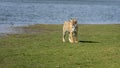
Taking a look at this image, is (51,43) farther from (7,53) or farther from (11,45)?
(7,53)

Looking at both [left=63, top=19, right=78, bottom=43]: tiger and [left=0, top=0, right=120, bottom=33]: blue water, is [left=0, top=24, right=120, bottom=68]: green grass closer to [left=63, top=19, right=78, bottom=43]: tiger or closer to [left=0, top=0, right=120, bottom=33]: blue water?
[left=63, top=19, right=78, bottom=43]: tiger

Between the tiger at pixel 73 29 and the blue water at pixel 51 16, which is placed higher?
the tiger at pixel 73 29

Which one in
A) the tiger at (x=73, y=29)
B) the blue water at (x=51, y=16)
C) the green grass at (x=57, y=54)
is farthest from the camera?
the blue water at (x=51, y=16)

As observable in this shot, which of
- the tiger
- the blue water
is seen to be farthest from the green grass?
the blue water

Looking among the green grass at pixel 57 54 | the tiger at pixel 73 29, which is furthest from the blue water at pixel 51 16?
the green grass at pixel 57 54

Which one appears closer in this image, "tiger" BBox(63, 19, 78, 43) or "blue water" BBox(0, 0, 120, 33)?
"tiger" BBox(63, 19, 78, 43)

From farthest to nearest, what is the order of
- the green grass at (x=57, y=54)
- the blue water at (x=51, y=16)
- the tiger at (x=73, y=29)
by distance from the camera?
1. the blue water at (x=51, y=16)
2. the tiger at (x=73, y=29)
3. the green grass at (x=57, y=54)

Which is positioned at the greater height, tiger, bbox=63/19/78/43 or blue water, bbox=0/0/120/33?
tiger, bbox=63/19/78/43

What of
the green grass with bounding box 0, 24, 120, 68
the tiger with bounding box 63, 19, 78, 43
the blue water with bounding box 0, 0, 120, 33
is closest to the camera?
the green grass with bounding box 0, 24, 120, 68

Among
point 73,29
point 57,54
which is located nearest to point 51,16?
point 73,29

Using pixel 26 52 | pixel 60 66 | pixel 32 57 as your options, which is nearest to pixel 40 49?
pixel 26 52

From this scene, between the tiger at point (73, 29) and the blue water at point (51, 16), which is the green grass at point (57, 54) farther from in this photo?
the blue water at point (51, 16)

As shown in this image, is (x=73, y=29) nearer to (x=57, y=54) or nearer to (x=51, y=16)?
(x=57, y=54)

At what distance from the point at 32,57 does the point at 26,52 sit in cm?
135
